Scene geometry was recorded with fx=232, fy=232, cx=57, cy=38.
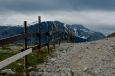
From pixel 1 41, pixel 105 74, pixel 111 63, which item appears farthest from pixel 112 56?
pixel 1 41

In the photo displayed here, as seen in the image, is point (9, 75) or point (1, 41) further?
point (9, 75)

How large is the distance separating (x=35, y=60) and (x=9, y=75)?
5148 mm

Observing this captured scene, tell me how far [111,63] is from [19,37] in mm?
6943

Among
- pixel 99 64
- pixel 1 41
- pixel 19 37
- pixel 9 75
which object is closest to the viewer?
pixel 1 41

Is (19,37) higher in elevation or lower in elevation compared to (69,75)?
higher

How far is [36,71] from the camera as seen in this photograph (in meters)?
12.1

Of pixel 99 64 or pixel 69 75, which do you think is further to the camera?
pixel 99 64

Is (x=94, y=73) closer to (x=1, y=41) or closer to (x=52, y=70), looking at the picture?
(x=52, y=70)

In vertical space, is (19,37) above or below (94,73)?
above

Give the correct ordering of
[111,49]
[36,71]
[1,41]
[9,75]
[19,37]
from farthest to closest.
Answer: [111,49], [36,71], [19,37], [9,75], [1,41]

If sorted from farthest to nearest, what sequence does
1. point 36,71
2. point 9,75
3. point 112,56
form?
point 112,56, point 36,71, point 9,75

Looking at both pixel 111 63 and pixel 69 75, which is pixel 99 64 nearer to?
pixel 111 63

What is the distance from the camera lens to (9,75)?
1030cm

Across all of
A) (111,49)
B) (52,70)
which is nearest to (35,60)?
(52,70)
